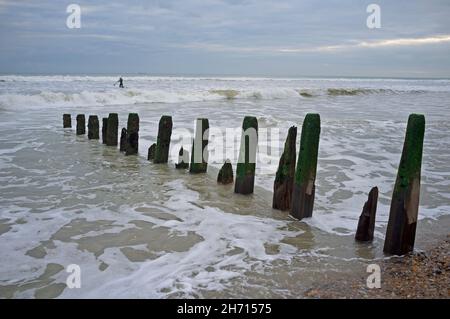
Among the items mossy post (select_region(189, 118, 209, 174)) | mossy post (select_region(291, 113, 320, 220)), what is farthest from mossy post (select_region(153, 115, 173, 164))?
mossy post (select_region(291, 113, 320, 220))

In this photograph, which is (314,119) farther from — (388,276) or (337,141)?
(337,141)

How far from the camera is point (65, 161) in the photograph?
31.0 ft

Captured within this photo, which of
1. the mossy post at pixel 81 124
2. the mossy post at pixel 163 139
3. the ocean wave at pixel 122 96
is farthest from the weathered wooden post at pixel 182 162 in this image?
the ocean wave at pixel 122 96

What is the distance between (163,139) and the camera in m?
9.10

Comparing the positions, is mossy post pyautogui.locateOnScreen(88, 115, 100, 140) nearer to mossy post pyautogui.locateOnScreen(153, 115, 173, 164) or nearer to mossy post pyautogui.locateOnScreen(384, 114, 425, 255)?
mossy post pyautogui.locateOnScreen(153, 115, 173, 164)

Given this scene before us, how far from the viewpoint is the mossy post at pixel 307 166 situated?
5.46 m

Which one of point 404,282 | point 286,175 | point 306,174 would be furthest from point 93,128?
point 404,282

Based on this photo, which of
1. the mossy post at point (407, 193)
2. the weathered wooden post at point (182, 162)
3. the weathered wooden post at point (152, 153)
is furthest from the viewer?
the weathered wooden post at point (152, 153)

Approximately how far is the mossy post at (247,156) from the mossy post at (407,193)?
8.43 ft

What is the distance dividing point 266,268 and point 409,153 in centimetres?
201

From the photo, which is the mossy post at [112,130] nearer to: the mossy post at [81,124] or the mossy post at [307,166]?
the mossy post at [81,124]

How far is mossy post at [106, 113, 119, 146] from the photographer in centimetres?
1097

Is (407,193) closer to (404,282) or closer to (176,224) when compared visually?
(404,282)
